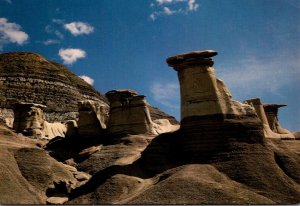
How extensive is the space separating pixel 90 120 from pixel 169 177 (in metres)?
22.6

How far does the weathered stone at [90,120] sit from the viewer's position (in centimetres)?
5228

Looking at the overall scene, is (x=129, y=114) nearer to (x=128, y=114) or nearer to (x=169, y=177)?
(x=128, y=114)

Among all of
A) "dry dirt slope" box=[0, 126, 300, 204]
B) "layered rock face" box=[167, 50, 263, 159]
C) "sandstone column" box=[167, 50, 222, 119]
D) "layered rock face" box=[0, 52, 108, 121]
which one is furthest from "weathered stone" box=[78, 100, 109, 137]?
"layered rock face" box=[0, 52, 108, 121]

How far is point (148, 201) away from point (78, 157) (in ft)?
64.6

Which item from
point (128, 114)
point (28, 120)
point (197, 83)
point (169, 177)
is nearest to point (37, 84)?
point (28, 120)

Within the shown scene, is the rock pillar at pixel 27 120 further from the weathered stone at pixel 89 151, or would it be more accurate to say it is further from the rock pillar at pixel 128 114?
the rock pillar at pixel 128 114

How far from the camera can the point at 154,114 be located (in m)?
116

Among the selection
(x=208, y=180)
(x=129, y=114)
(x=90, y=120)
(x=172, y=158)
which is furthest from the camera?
(x=90, y=120)

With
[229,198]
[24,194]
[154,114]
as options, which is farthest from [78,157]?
[154,114]

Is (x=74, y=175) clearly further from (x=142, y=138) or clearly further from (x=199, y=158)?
(x=199, y=158)

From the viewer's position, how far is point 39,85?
110625 millimetres

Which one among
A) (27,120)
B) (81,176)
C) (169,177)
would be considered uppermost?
(27,120)

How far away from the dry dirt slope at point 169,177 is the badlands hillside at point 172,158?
0.24 ft

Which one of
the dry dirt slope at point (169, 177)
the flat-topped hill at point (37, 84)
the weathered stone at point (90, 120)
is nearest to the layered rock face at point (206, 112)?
the dry dirt slope at point (169, 177)
